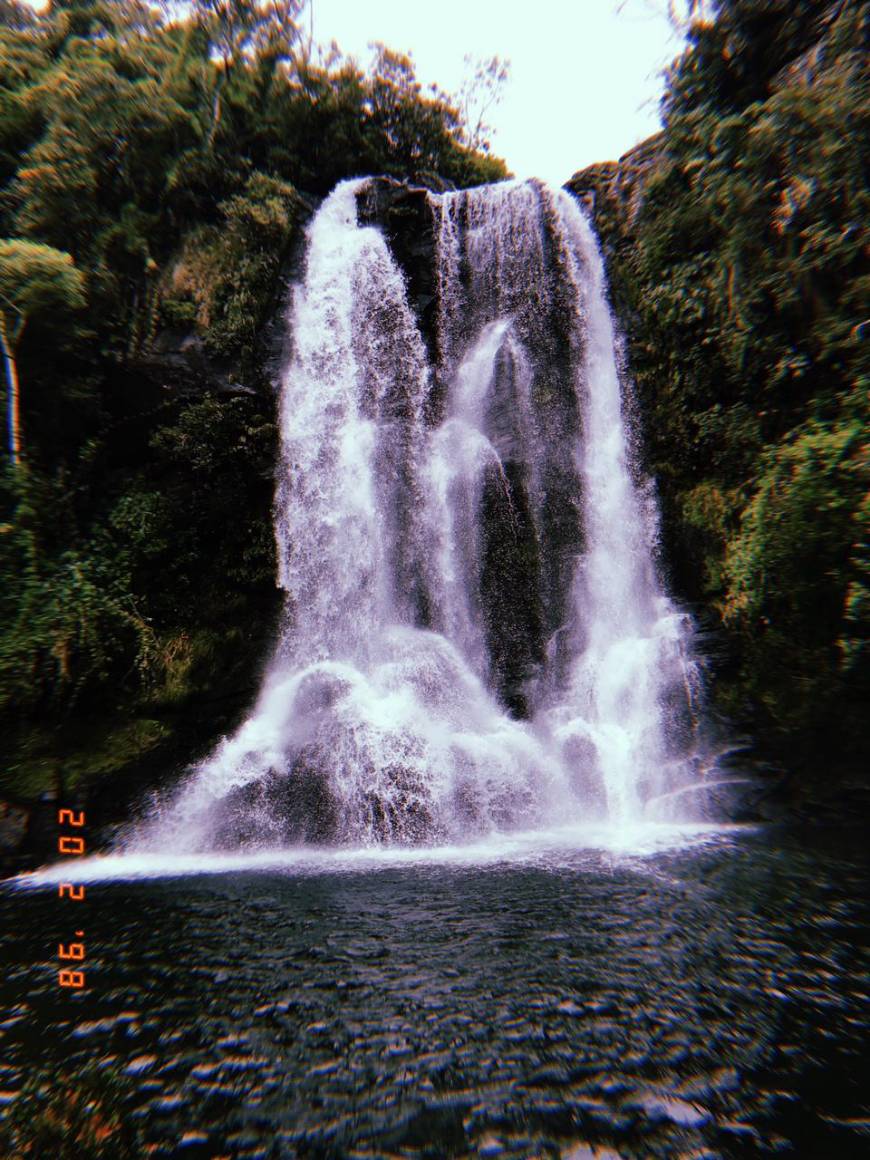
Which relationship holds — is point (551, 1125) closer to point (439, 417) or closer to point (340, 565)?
point (340, 565)

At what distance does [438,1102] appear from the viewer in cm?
273

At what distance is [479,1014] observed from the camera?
3.41 metres

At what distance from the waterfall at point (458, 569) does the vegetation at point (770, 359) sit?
1.01 metres

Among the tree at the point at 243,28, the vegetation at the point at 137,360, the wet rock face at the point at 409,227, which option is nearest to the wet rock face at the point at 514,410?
the wet rock face at the point at 409,227

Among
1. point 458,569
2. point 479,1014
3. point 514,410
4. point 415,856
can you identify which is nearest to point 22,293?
point 458,569

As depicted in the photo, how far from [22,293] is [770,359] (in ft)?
41.7

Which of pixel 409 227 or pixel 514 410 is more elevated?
pixel 409 227

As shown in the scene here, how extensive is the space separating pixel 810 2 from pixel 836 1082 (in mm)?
13576

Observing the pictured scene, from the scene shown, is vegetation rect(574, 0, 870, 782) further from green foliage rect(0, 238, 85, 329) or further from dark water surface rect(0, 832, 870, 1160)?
green foliage rect(0, 238, 85, 329)

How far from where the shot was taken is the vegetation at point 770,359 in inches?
282

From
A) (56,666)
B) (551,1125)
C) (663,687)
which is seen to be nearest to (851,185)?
(663,687)
